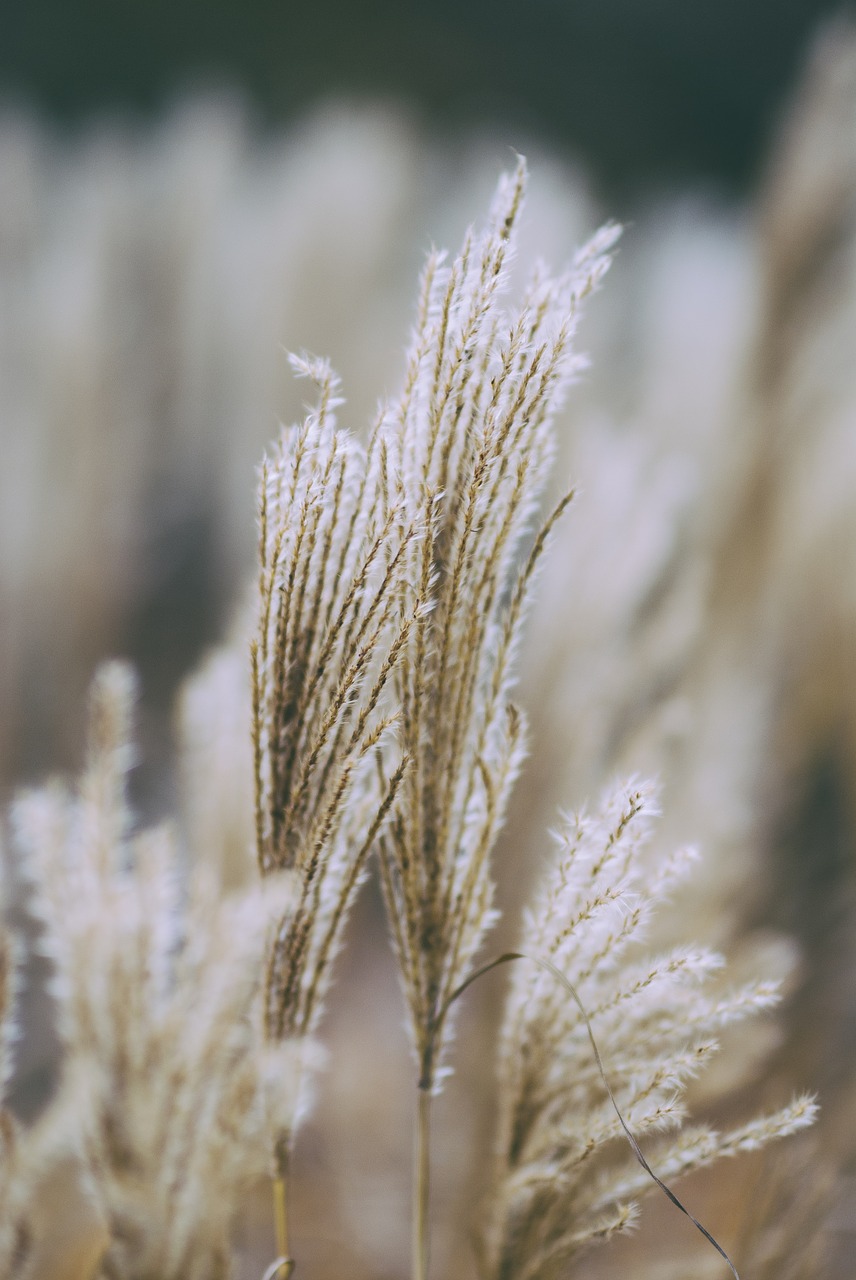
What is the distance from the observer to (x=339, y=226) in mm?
1725

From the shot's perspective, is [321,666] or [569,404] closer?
[321,666]

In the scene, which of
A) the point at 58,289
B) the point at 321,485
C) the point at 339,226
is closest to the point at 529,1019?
the point at 321,485

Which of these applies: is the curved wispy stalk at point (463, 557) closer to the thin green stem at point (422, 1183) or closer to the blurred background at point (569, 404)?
the thin green stem at point (422, 1183)

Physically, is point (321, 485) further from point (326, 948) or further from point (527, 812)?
point (527, 812)

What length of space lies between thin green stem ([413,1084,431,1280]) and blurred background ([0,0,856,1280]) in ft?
0.84

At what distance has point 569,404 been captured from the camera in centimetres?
166

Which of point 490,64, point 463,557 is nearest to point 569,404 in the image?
point 490,64

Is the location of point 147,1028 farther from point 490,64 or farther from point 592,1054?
point 490,64

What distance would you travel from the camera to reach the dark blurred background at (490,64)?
6.57 feet

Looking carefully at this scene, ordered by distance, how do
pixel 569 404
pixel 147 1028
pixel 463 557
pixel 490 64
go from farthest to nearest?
pixel 490 64 < pixel 569 404 < pixel 147 1028 < pixel 463 557

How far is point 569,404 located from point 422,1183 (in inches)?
56.4

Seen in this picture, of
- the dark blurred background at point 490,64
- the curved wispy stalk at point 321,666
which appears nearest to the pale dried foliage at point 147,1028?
the curved wispy stalk at point 321,666

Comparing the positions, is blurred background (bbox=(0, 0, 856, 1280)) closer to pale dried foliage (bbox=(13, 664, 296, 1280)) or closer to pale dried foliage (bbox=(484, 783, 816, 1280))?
pale dried foliage (bbox=(13, 664, 296, 1280))

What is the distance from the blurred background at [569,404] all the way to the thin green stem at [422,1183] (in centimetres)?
26
